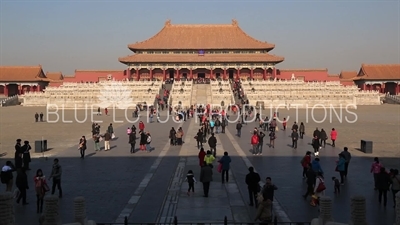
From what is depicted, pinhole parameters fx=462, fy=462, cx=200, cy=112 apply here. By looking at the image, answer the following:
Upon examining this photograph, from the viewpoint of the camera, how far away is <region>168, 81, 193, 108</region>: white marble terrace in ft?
150

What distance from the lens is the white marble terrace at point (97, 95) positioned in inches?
1866

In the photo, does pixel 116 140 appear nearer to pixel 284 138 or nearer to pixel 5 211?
pixel 284 138

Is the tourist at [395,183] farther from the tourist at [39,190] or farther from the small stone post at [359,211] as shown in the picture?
the tourist at [39,190]

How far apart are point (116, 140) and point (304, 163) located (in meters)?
12.3

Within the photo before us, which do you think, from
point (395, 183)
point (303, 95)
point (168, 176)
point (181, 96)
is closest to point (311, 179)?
point (395, 183)

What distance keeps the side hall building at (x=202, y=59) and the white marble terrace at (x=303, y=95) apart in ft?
40.6

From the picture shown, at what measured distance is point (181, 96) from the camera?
1857 inches

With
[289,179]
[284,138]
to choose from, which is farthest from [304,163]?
[284,138]

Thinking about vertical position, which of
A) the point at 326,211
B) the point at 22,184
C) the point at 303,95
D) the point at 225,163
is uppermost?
the point at 303,95

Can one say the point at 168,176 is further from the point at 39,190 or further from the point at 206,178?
the point at 39,190

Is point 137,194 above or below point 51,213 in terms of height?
below

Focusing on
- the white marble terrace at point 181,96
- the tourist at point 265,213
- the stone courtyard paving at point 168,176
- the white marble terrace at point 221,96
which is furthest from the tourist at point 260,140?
the white marble terrace at point 221,96

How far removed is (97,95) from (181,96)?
360 inches

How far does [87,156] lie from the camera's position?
18156 mm
